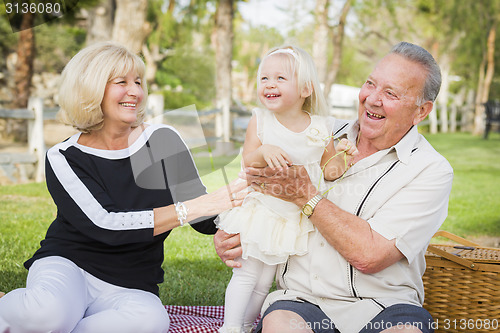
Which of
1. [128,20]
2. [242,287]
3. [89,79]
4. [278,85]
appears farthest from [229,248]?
[128,20]

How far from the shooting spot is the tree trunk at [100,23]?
10266 mm

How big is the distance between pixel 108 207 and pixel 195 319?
3.13 ft

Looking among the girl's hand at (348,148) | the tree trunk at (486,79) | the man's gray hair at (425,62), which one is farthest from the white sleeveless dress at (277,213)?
the tree trunk at (486,79)

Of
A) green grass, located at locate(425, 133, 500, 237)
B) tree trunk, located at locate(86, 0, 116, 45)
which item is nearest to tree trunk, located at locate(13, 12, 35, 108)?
tree trunk, located at locate(86, 0, 116, 45)

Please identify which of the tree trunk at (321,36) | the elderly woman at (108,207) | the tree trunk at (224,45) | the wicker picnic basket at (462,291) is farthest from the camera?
the tree trunk at (321,36)

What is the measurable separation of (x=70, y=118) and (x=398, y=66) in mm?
1530

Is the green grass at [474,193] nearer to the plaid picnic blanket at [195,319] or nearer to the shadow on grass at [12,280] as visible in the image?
the plaid picnic blanket at [195,319]

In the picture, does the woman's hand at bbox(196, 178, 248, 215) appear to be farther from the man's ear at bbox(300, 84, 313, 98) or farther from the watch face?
the man's ear at bbox(300, 84, 313, 98)

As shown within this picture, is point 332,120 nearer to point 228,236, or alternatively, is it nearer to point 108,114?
point 228,236

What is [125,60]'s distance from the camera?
2.48 metres

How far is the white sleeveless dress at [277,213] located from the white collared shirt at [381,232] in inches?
3.8

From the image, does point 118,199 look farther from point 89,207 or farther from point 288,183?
point 288,183

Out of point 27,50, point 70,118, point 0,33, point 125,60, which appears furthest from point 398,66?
point 0,33

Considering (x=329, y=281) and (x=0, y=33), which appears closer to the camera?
(x=329, y=281)
